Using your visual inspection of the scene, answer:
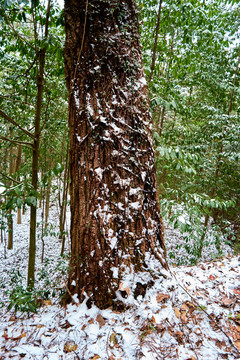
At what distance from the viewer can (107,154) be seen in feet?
5.29

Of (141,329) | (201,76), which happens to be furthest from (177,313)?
(201,76)

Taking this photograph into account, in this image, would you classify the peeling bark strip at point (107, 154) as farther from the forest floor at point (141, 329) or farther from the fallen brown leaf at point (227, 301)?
the fallen brown leaf at point (227, 301)

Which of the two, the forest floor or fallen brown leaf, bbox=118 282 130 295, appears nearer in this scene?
the forest floor

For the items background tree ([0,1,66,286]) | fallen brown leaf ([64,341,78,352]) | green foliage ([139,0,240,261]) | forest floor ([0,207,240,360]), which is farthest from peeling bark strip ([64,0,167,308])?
green foliage ([139,0,240,261])

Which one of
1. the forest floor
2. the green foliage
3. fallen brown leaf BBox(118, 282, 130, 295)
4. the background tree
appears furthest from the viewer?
the green foliage

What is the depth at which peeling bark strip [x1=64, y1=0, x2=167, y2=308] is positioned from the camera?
1540 mm

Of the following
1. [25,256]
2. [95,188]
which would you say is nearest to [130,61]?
[95,188]

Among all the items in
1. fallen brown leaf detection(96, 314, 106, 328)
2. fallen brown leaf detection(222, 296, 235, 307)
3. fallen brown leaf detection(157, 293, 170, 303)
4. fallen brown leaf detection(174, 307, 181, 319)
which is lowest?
fallen brown leaf detection(96, 314, 106, 328)

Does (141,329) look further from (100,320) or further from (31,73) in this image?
(31,73)

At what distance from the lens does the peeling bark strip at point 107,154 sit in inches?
60.6

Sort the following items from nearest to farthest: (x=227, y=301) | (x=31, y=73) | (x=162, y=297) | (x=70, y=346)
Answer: (x=70, y=346) < (x=162, y=297) < (x=227, y=301) < (x=31, y=73)

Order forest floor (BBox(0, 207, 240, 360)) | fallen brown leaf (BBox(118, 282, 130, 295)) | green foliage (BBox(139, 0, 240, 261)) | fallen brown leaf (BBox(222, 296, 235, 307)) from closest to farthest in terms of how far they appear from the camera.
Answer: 1. forest floor (BBox(0, 207, 240, 360))
2. fallen brown leaf (BBox(118, 282, 130, 295))
3. fallen brown leaf (BBox(222, 296, 235, 307))
4. green foliage (BBox(139, 0, 240, 261))

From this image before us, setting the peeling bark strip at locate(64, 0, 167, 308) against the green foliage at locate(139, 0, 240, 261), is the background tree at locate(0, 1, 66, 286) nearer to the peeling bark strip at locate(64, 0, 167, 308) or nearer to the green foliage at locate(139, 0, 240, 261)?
the peeling bark strip at locate(64, 0, 167, 308)

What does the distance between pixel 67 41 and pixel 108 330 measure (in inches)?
93.1
